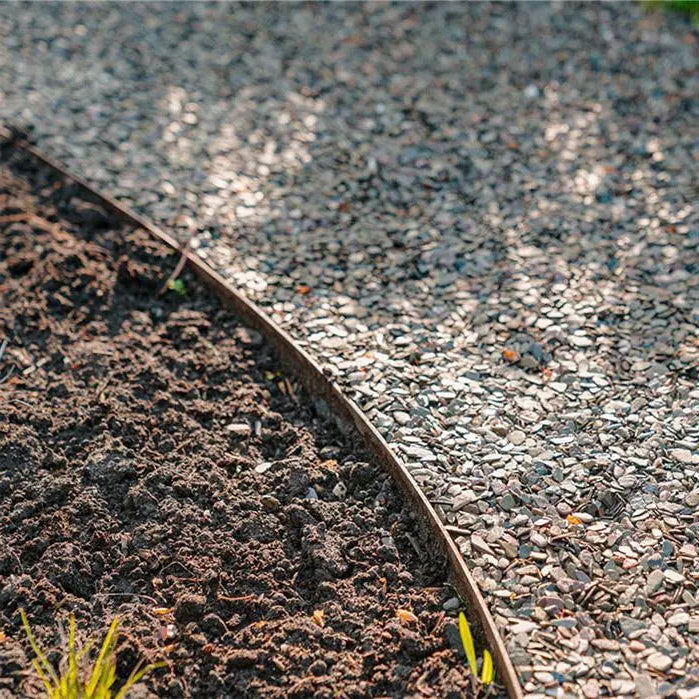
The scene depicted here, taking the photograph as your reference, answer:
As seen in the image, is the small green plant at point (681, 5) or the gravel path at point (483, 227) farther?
the small green plant at point (681, 5)

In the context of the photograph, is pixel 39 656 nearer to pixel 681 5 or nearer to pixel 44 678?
pixel 44 678

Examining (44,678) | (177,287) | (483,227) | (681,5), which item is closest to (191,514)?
(44,678)

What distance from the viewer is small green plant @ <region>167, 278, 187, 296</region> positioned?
4.04 meters

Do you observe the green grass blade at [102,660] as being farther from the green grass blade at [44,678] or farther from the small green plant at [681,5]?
the small green plant at [681,5]

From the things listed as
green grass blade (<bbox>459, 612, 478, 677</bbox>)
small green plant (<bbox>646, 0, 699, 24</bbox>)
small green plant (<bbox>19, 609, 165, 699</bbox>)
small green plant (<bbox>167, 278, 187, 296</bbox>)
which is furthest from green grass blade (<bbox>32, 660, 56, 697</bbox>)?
small green plant (<bbox>646, 0, 699, 24</bbox>)

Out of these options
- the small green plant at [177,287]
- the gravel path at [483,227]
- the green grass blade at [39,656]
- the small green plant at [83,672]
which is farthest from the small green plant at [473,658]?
the small green plant at [177,287]

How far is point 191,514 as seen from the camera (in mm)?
Answer: 3082

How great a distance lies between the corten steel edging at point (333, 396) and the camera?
2.70 meters

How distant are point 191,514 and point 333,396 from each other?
696 millimetres

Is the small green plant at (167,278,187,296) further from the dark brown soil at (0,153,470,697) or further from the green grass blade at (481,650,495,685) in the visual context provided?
the green grass blade at (481,650,495,685)

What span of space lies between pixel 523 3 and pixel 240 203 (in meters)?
2.58

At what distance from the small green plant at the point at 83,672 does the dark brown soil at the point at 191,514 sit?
43 millimetres

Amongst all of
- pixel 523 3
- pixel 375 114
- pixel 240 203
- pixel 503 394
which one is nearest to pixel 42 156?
pixel 240 203

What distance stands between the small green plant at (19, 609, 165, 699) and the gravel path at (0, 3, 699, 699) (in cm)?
103
